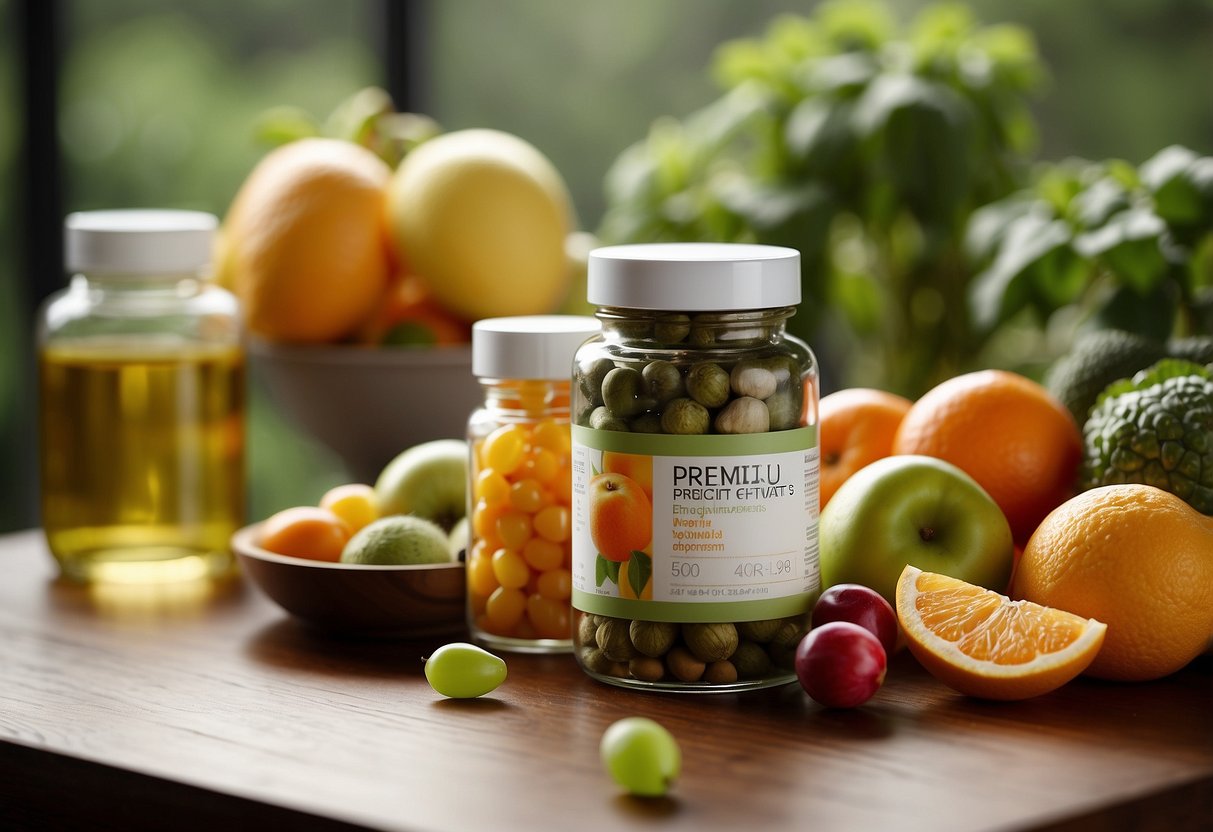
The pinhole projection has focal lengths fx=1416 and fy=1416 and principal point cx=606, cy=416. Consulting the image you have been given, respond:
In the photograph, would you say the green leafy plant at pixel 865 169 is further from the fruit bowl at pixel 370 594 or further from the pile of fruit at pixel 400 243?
the fruit bowl at pixel 370 594

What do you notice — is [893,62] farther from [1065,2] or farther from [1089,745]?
[1065,2]

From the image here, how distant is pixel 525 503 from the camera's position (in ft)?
2.83

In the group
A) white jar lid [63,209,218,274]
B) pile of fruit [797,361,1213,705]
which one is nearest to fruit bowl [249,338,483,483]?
white jar lid [63,209,218,274]

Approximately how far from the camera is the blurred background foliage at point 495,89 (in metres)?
1.56

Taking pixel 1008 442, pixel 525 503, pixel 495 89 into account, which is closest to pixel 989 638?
pixel 1008 442

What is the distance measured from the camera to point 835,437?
96 centimetres

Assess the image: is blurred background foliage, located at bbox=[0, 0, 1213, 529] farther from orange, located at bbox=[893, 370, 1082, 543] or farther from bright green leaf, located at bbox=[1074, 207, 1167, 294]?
orange, located at bbox=[893, 370, 1082, 543]

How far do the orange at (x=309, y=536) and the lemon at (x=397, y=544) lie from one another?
0.08ft

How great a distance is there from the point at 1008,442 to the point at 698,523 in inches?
10.1

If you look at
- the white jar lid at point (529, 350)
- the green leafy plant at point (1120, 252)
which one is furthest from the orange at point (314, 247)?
the green leafy plant at point (1120, 252)

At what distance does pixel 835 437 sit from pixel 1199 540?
0.25m

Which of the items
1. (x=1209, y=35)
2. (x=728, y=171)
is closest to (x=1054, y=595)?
(x=728, y=171)

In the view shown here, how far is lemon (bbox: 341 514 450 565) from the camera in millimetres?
911

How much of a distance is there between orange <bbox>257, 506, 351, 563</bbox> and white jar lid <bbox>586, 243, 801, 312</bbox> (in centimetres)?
29
